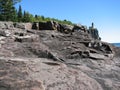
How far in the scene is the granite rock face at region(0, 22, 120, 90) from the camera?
8.65m

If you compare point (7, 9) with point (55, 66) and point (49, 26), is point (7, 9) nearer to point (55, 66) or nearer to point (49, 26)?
point (49, 26)

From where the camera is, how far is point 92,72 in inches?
424

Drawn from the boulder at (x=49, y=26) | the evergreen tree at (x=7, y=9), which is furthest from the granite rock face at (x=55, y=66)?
the evergreen tree at (x=7, y=9)

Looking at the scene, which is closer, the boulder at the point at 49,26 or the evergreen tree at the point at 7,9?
the boulder at the point at 49,26

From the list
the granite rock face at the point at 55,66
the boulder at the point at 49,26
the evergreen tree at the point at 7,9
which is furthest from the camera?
the evergreen tree at the point at 7,9

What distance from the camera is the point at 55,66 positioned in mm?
10422

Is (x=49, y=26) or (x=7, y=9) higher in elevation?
(x=7, y=9)

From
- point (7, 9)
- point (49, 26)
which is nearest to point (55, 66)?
point (49, 26)

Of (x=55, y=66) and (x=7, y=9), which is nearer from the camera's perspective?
(x=55, y=66)

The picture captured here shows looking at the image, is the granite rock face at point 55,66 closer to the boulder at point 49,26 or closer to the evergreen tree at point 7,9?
the boulder at point 49,26

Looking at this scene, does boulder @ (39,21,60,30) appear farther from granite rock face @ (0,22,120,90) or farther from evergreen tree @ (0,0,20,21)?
evergreen tree @ (0,0,20,21)

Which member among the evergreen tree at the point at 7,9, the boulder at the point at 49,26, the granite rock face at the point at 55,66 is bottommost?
the granite rock face at the point at 55,66

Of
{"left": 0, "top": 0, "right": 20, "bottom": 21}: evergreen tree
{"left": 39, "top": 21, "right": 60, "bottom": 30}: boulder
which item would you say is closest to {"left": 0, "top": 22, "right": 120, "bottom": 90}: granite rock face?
{"left": 39, "top": 21, "right": 60, "bottom": 30}: boulder

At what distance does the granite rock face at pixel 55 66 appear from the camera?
8648mm
